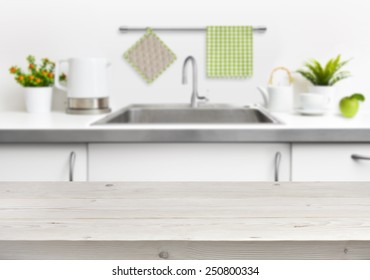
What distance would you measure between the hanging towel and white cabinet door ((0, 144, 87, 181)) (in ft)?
2.92

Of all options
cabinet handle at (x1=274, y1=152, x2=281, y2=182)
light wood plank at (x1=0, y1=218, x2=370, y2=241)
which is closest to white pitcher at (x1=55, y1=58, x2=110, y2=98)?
cabinet handle at (x1=274, y1=152, x2=281, y2=182)

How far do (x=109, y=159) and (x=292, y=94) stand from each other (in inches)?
41.7

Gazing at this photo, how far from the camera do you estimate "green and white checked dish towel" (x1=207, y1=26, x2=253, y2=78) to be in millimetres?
2592

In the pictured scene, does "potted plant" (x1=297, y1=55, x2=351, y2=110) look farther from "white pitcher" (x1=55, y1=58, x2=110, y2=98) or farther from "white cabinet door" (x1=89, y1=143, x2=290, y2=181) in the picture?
"white pitcher" (x1=55, y1=58, x2=110, y2=98)

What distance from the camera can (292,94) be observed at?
2492 millimetres

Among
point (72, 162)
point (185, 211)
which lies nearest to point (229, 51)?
point (72, 162)

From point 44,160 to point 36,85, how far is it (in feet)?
2.38

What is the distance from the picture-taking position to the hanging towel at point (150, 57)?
2.62m

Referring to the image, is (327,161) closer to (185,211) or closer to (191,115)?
(191,115)

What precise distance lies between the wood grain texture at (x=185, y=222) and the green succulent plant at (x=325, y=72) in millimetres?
1561

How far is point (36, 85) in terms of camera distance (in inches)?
96.7

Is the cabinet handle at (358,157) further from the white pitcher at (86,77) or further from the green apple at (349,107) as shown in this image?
the white pitcher at (86,77)

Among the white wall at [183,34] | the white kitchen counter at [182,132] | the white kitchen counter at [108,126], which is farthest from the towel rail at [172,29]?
the white kitchen counter at [182,132]
